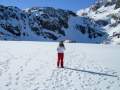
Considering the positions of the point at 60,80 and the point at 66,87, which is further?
the point at 60,80

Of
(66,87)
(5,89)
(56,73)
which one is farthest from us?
(56,73)

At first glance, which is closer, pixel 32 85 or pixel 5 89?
pixel 5 89

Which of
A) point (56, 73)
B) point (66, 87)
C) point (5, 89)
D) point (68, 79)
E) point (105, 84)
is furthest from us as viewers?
point (56, 73)

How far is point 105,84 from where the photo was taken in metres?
15.1

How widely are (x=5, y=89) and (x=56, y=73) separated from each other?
5168 mm

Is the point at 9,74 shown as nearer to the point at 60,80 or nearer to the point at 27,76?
the point at 27,76

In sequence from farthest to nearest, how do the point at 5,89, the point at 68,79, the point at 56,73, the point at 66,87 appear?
the point at 56,73
the point at 68,79
the point at 66,87
the point at 5,89

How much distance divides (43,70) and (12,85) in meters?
4.88

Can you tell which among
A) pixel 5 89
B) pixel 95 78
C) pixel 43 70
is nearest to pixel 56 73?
pixel 43 70

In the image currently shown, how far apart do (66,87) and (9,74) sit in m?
4.30

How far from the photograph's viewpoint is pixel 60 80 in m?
15.6

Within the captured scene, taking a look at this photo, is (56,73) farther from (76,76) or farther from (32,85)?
(32,85)

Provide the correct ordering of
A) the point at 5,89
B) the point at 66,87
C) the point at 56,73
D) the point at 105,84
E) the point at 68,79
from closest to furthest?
the point at 5,89, the point at 66,87, the point at 105,84, the point at 68,79, the point at 56,73

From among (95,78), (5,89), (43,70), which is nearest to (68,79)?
(95,78)
